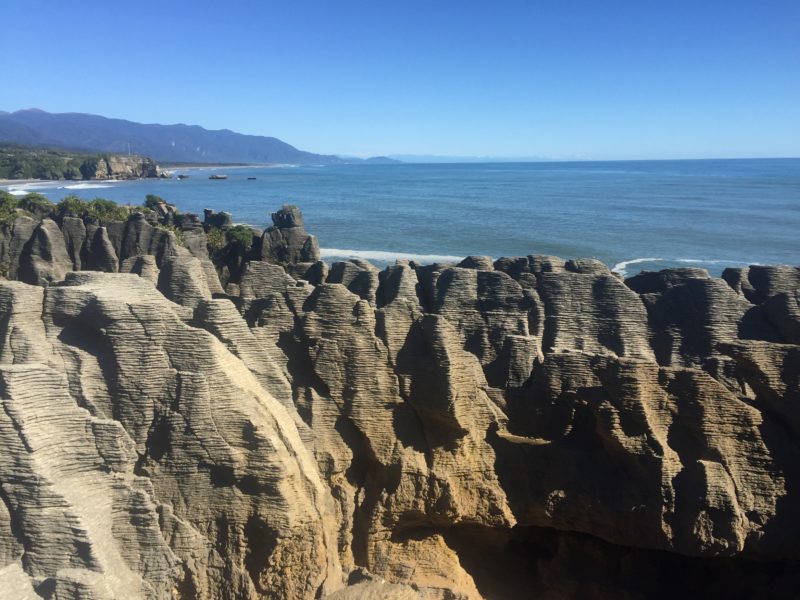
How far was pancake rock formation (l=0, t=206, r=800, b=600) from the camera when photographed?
7.03 meters

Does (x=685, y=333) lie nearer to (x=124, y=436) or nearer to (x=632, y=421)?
(x=632, y=421)

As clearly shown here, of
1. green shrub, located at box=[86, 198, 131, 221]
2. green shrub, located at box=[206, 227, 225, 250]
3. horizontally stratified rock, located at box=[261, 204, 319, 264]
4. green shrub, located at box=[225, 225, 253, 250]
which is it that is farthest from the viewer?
green shrub, located at box=[86, 198, 131, 221]

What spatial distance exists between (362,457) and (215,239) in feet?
96.4

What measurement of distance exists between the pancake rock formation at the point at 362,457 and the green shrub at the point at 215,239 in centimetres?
2560

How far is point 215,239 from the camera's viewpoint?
35.2m

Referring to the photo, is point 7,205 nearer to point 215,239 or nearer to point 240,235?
point 215,239

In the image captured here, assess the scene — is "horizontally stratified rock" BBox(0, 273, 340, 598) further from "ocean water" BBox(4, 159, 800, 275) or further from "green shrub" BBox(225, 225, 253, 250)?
"ocean water" BBox(4, 159, 800, 275)

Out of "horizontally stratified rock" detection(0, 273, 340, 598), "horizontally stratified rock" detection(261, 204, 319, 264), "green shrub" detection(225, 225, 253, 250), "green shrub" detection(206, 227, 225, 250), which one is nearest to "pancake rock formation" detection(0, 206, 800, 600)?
"horizontally stratified rock" detection(0, 273, 340, 598)

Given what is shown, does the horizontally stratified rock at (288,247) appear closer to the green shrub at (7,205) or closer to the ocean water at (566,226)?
the green shrub at (7,205)

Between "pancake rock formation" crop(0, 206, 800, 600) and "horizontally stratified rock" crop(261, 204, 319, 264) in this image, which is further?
"horizontally stratified rock" crop(261, 204, 319, 264)

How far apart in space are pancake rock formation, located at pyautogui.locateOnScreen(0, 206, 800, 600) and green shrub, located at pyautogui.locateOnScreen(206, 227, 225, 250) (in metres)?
25.6

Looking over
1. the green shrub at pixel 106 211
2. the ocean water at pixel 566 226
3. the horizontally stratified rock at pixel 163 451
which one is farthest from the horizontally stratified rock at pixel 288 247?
the horizontally stratified rock at pixel 163 451

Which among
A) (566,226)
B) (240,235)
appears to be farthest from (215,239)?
(566,226)

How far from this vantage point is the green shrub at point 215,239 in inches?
1351
